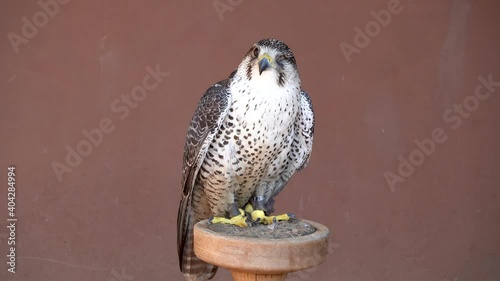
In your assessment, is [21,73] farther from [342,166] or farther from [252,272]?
[252,272]

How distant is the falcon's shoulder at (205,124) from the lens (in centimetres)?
241

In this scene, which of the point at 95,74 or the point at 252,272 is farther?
the point at 95,74

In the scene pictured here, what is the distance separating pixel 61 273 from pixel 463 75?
292 centimetres

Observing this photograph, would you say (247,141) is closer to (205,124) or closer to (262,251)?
(205,124)

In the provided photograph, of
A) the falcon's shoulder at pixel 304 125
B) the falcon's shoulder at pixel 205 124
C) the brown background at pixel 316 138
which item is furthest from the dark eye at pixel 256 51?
the brown background at pixel 316 138

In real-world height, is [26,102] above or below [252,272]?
above

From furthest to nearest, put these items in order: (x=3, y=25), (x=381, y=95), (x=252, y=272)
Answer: (x=381, y=95) < (x=3, y=25) < (x=252, y=272)

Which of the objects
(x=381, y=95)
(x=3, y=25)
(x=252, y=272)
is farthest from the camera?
(x=381, y=95)

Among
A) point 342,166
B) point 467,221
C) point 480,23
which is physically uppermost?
point 480,23

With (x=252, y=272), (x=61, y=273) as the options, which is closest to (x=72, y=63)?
(x=61, y=273)

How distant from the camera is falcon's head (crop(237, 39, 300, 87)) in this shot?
2259 millimetres

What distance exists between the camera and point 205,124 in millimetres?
2451

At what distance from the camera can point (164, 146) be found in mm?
3947

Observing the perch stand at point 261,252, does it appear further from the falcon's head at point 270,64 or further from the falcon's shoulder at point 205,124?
the falcon's head at point 270,64
